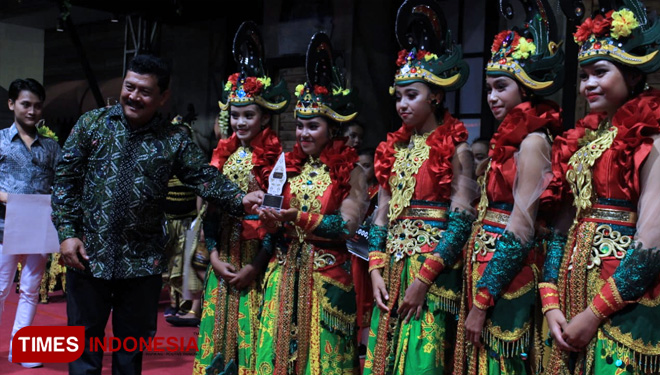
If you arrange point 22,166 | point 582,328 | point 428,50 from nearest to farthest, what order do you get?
point 582,328
point 428,50
point 22,166

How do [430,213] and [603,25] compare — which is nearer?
[603,25]

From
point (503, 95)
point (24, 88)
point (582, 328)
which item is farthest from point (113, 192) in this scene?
point (24, 88)

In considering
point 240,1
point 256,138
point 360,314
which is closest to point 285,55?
point 240,1

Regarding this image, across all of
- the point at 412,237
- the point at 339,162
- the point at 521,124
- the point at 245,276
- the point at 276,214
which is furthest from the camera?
the point at 245,276

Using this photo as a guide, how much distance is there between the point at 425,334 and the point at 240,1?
20.4 feet

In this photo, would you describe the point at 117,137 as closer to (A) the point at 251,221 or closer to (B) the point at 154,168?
(B) the point at 154,168

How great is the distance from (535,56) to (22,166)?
11.1ft

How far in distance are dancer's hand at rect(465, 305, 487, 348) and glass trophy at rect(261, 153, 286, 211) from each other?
1022 mm

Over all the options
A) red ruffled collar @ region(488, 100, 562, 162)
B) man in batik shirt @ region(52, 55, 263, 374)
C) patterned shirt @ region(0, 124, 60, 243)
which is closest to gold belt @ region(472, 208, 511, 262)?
red ruffled collar @ region(488, 100, 562, 162)

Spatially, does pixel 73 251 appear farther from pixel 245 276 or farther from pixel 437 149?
pixel 437 149

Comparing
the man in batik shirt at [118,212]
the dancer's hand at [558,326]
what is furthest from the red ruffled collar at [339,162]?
the dancer's hand at [558,326]

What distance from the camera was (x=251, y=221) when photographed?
12.6 feet

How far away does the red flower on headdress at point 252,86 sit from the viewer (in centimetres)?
393

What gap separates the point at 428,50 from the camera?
10.5 ft
